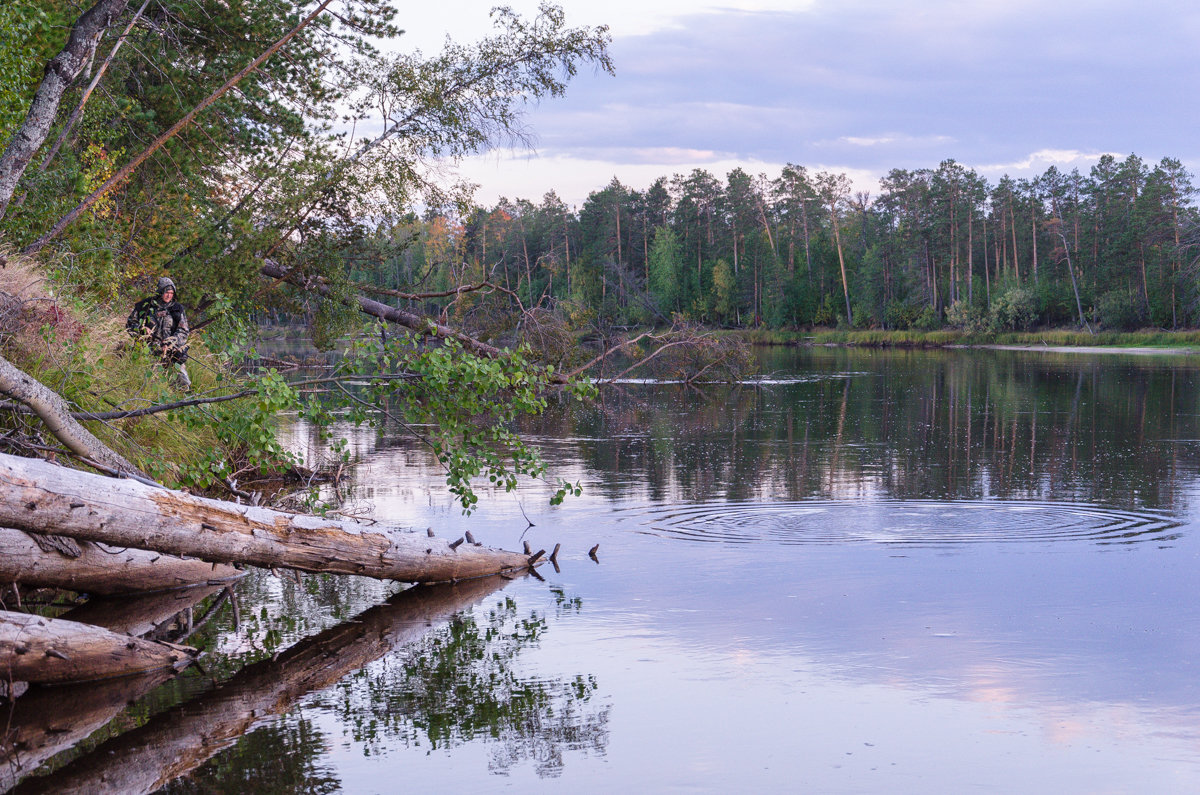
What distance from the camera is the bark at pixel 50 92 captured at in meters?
11.6

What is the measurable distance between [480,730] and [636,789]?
1209 millimetres

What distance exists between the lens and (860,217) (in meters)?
106

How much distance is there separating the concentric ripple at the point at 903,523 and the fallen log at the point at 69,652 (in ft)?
18.6

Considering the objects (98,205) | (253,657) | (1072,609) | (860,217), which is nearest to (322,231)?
(98,205)

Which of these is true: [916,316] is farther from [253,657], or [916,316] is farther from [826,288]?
[253,657]

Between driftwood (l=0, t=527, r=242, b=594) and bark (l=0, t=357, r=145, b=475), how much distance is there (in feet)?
2.21

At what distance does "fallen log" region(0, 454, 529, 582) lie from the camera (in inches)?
270

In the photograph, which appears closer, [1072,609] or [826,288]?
[1072,609]

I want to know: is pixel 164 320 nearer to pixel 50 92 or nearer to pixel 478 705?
pixel 50 92

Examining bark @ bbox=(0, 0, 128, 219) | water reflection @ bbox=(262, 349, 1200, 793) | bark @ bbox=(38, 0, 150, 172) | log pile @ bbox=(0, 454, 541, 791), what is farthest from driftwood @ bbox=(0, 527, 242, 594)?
bark @ bbox=(38, 0, 150, 172)

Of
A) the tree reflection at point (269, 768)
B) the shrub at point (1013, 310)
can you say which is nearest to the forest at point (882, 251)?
the shrub at point (1013, 310)

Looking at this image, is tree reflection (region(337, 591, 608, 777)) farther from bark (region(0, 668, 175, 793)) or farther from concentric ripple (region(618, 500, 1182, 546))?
concentric ripple (region(618, 500, 1182, 546))

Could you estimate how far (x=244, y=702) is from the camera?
690cm

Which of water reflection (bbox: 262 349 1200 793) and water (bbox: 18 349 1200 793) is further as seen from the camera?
water reflection (bbox: 262 349 1200 793)
